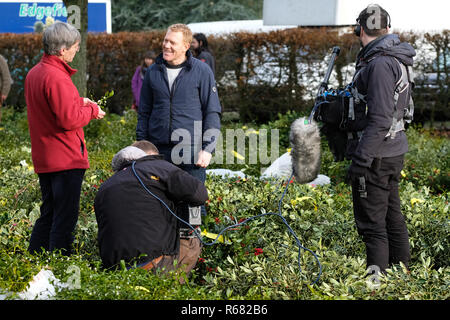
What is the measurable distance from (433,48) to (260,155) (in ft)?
14.5

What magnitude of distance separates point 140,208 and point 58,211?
902mm

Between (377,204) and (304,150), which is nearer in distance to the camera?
(377,204)

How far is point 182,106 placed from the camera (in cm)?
464

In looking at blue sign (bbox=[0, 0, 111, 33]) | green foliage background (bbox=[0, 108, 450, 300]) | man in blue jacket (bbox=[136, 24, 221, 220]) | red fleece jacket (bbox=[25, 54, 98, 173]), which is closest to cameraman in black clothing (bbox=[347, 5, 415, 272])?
green foliage background (bbox=[0, 108, 450, 300])

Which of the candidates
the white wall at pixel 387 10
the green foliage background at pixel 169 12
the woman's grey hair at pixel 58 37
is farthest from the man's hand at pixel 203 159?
the green foliage background at pixel 169 12

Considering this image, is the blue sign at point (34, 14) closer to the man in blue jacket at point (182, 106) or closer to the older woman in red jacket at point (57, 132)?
the man in blue jacket at point (182, 106)

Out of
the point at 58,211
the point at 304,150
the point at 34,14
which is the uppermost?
the point at 34,14

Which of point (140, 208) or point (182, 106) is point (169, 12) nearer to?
point (182, 106)

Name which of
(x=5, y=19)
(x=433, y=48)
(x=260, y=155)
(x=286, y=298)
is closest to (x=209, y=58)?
(x=260, y=155)

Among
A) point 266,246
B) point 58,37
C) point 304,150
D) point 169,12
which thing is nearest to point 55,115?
point 58,37

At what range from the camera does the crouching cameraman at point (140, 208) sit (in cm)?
348

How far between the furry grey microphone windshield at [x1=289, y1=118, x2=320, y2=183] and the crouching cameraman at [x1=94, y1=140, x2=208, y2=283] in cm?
211

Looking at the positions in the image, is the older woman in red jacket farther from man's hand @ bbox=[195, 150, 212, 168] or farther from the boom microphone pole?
the boom microphone pole

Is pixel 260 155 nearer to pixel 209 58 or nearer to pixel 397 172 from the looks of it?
pixel 209 58
